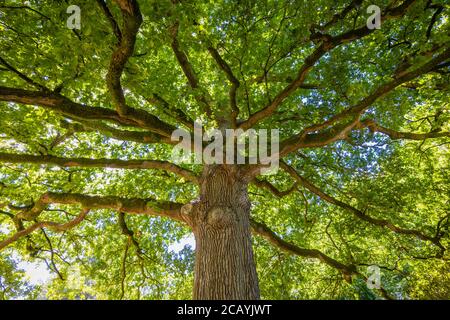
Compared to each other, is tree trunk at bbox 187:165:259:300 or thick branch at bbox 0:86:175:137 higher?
thick branch at bbox 0:86:175:137

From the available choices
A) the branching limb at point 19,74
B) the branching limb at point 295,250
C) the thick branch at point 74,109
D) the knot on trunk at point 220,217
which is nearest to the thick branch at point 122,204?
the knot on trunk at point 220,217

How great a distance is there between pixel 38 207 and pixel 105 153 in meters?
3.18

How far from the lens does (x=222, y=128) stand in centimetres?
641

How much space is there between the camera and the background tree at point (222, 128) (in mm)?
4227

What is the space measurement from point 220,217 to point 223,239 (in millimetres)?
374

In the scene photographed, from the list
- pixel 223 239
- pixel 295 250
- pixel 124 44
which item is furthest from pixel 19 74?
pixel 295 250

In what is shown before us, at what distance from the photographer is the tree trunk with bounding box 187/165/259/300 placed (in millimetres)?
3775

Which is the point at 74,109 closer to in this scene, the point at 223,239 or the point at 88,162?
the point at 88,162

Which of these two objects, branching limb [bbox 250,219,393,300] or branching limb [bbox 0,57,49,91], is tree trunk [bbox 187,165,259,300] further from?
branching limb [bbox 0,57,49,91]

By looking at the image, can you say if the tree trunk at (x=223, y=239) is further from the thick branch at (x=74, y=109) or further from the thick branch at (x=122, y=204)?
the thick branch at (x=74, y=109)

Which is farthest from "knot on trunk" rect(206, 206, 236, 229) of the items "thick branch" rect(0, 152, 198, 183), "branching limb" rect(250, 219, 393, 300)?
"branching limb" rect(250, 219, 393, 300)

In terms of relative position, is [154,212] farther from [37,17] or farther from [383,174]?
[383,174]

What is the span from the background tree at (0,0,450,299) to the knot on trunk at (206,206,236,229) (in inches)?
0.9
